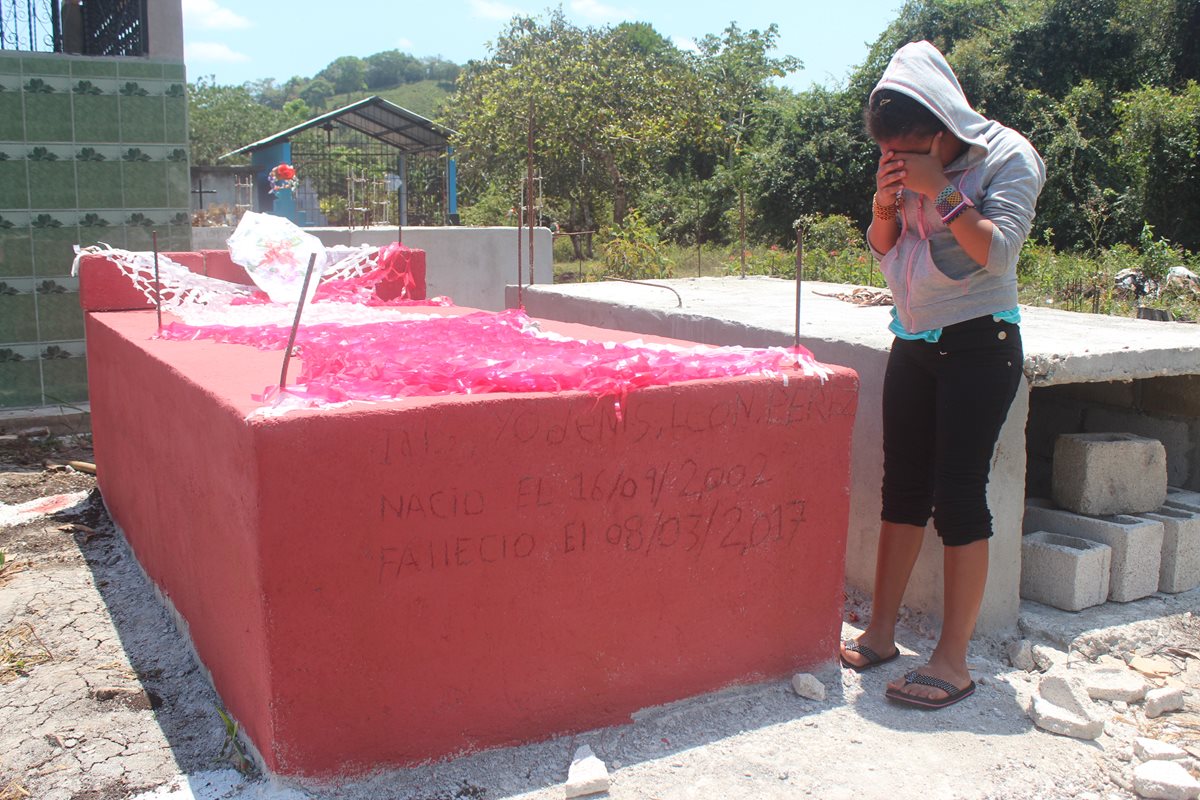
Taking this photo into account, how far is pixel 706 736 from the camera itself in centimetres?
289

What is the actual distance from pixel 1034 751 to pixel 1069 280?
10328mm

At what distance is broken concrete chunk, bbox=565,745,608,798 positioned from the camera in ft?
8.34

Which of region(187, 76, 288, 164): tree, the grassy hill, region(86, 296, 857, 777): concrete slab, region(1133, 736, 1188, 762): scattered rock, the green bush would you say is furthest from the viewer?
the grassy hill

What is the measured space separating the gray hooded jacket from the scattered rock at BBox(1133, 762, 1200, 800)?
1284mm

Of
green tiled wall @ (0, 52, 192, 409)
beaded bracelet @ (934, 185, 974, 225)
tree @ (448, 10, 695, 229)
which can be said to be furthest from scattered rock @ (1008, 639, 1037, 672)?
tree @ (448, 10, 695, 229)

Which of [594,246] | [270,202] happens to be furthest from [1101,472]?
[270,202]

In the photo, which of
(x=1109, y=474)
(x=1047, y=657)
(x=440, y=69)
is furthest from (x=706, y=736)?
(x=440, y=69)

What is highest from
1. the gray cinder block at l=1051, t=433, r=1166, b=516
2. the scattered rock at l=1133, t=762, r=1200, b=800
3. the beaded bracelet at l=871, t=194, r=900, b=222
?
the beaded bracelet at l=871, t=194, r=900, b=222

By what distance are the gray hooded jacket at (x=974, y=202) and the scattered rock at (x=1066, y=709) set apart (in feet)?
3.67

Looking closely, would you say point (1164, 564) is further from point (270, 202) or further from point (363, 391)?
point (270, 202)

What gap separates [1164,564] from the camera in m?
3.95

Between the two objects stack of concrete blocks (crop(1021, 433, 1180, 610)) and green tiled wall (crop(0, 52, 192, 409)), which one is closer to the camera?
stack of concrete blocks (crop(1021, 433, 1180, 610))

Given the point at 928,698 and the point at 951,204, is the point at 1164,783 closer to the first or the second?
the point at 928,698

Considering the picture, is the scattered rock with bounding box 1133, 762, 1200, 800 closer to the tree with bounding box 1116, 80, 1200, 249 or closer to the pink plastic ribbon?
the pink plastic ribbon
